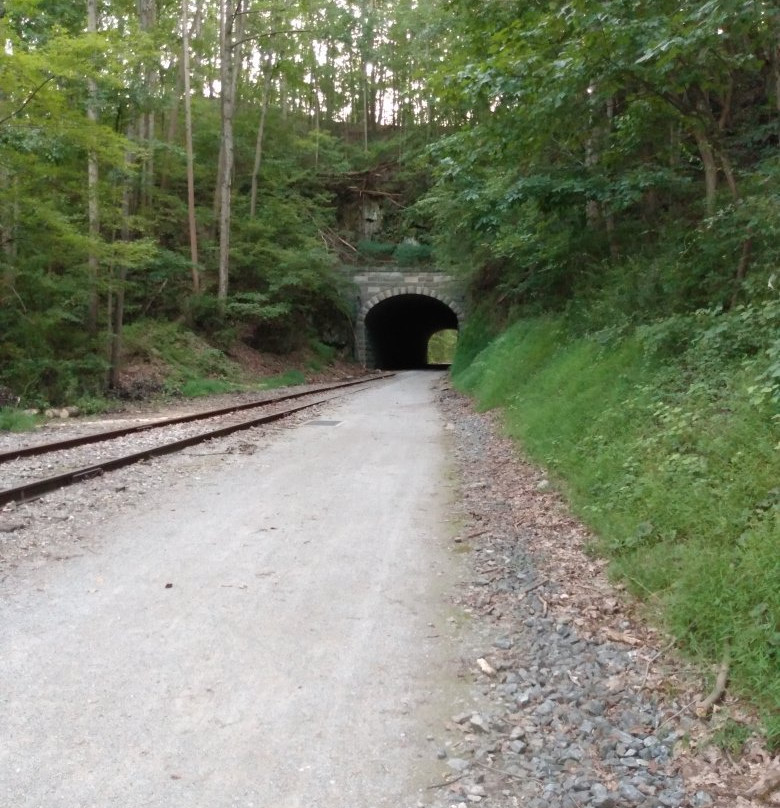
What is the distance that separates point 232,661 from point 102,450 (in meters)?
6.23

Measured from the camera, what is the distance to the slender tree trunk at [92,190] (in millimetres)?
13576

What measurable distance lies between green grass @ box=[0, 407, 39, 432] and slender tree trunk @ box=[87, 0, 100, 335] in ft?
14.1

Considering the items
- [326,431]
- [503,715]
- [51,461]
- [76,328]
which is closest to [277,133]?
[76,328]

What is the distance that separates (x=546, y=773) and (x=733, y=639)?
113cm

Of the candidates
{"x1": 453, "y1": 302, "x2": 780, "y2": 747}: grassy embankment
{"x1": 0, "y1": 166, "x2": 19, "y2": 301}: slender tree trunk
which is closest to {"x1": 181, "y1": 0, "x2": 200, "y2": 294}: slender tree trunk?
{"x1": 0, "y1": 166, "x2": 19, "y2": 301}: slender tree trunk

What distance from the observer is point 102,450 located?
8.86m

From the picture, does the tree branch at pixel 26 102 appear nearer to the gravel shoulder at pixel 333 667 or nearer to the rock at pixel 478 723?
the gravel shoulder at pixel 333 667

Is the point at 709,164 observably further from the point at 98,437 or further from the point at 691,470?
the point at 98,437

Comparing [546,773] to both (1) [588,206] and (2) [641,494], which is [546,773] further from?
(1) [588,206]

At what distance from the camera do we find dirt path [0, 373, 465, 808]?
2572mm

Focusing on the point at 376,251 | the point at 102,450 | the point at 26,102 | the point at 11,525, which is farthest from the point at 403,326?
the point at 11,525

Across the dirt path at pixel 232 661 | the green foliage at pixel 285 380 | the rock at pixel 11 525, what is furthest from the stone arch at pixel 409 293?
the rock at pixel 11 525

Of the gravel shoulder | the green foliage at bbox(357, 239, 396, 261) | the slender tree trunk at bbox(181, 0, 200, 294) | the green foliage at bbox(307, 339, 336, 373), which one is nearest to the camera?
the gravel shoulder

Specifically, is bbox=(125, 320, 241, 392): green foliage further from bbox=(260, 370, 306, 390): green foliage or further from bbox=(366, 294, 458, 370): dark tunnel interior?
bbox=(366, 294, 458, 370): dark tunnel interior
